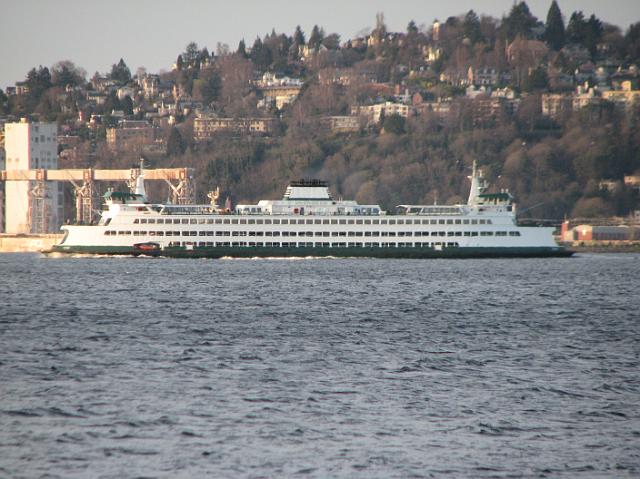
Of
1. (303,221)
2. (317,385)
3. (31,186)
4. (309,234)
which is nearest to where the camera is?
(317,385)

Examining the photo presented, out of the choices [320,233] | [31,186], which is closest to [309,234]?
[320,233]

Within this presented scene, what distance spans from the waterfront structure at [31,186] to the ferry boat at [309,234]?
139 ft

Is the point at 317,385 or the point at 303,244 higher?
the point at 303,244

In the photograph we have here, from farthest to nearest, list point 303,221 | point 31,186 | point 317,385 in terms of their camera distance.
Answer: point 31,186 → point 303,221 → point 317,385

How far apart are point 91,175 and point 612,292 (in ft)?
267

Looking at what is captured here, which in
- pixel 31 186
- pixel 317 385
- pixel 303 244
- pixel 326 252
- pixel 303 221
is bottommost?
pixel 317 385

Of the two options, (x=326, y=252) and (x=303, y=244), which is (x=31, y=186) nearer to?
(x=303, y=244)

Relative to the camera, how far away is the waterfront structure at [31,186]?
14575cm

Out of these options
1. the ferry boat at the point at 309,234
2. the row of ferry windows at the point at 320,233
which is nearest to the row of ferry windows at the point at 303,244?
the ferry boat at the point at 309,234

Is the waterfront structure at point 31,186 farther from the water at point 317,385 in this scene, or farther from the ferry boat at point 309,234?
the water at point 317,385

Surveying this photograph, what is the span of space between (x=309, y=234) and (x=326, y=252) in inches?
82.3

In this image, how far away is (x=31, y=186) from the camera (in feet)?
504

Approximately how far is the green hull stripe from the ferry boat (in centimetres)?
8

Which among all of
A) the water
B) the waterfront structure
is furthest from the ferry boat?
the waterfront structure
